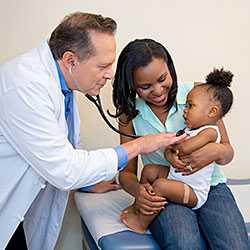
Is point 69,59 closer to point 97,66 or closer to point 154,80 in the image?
point 97,66

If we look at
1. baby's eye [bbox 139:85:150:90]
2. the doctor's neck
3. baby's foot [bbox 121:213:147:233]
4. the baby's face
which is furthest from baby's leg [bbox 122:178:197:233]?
the doctor's neck

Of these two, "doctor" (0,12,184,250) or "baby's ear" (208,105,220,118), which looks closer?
"doctor" (0,12,184,250)

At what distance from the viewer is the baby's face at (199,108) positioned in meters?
1.60

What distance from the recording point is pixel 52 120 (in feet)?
4.56

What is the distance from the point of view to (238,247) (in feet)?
4.81

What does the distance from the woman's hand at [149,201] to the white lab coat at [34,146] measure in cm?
17

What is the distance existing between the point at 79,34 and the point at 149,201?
61cm

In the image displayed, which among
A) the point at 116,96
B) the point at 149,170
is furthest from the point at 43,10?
the point at 149,170

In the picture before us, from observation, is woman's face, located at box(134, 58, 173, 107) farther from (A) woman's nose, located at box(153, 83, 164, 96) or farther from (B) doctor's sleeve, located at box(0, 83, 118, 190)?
(B) doctor's sleeve, located at box(0, 83, 118, 190)

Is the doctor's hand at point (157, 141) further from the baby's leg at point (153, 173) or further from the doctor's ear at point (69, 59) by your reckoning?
the doctor's ear at point (69, 59)

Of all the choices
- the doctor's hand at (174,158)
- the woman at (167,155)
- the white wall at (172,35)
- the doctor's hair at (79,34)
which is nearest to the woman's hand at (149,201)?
the woman at (167,155)

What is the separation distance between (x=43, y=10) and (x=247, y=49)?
3.51 ft

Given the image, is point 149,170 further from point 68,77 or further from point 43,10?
point 43,10

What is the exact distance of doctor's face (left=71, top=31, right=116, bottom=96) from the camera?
4.68ft
